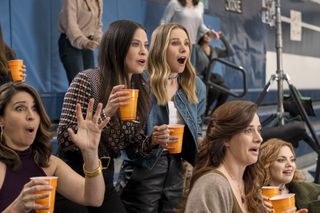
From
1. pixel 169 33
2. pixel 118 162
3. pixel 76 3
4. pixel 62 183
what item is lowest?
pixel 118 162

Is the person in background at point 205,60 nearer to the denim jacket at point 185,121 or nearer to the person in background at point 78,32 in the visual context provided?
the person in background at point 78,32

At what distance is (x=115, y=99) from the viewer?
7.60 ft

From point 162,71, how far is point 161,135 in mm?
421

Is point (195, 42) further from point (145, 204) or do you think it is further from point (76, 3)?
point (145, 204)

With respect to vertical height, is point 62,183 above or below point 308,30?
below

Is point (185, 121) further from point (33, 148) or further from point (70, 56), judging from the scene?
point (70, 56)

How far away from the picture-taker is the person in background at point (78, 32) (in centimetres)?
446

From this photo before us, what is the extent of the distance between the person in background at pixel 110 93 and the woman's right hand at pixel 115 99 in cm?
12

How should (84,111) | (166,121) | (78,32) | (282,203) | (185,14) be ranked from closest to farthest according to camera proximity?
1. (282,203)
2. (84,111)
3. (166,121)
4. (78,32)
5. (185,14)

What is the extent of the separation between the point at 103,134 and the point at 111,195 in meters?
0.27

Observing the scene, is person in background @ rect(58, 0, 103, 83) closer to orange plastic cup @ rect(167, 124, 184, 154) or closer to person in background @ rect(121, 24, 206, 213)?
person in background @ rect(121, 24, 206, 213)

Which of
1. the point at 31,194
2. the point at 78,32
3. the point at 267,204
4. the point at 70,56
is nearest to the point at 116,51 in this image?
the point at 267,204

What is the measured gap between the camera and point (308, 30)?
10.9 meters

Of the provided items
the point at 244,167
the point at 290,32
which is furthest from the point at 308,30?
the point at 244,167
